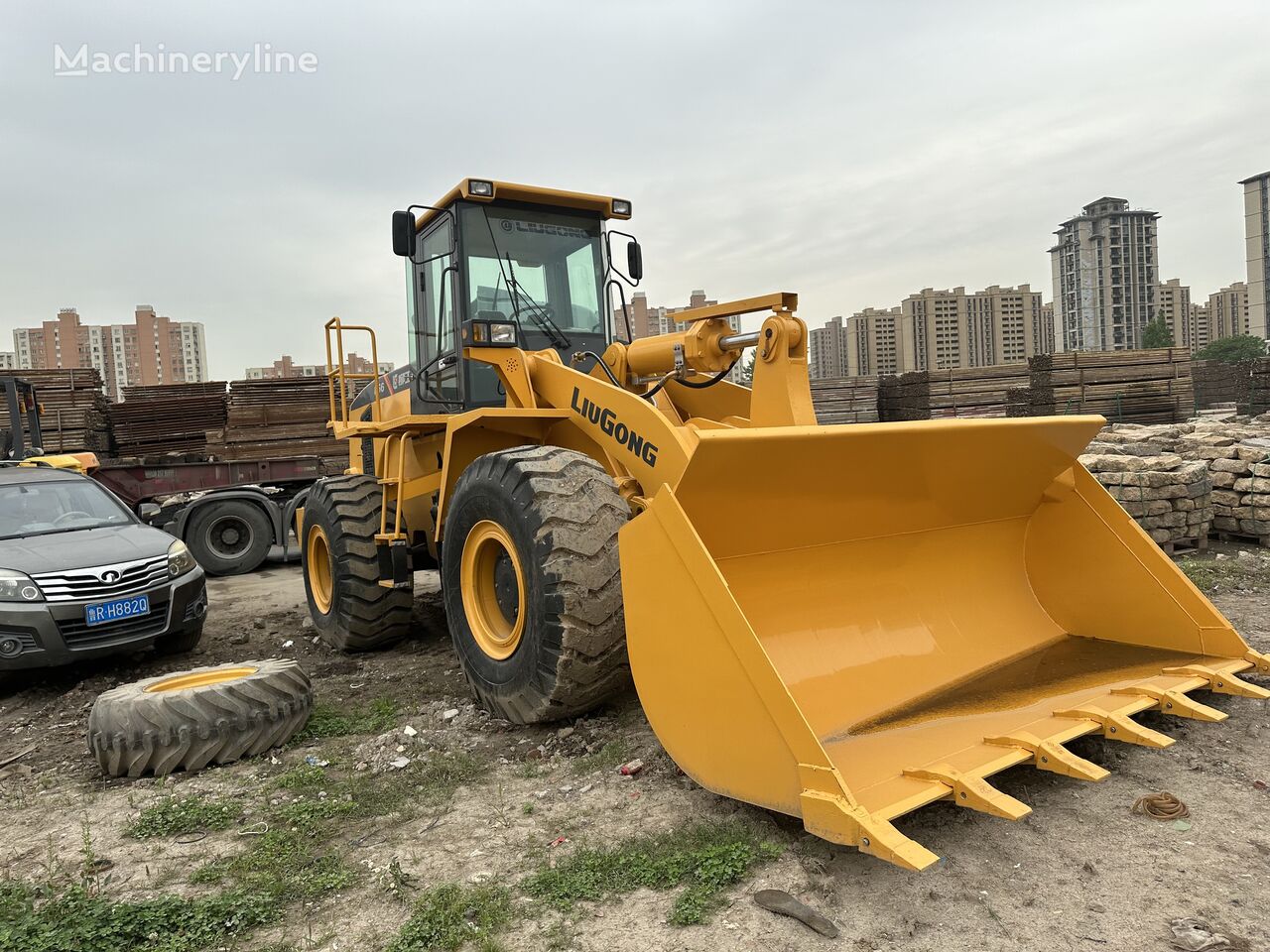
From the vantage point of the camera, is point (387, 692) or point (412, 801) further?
point (387, 692)

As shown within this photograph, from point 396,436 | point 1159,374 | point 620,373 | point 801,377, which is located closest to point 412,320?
point 396,436

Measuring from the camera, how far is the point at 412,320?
247 inches

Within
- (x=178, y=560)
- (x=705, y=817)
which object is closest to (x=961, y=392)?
(x=178, y=560)

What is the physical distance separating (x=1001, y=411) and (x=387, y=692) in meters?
18.0

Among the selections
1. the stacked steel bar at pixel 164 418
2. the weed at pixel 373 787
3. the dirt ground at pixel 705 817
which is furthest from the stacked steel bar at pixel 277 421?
the weed at pixel 373 787

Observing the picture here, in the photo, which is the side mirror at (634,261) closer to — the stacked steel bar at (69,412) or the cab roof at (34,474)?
the cab roof at (34,474)

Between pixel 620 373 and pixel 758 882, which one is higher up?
pixel 620 373

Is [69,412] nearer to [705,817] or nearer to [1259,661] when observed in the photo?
[705,817]

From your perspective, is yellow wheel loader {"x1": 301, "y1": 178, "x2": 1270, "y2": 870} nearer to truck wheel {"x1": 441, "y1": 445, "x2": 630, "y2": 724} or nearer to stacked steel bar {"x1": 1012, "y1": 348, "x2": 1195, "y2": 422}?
truck wheel {"x1": 441, "y1": 445, "x2": 630, "y2": 724}

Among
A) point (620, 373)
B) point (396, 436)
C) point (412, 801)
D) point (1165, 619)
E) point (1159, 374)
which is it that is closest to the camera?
point (412, 801)

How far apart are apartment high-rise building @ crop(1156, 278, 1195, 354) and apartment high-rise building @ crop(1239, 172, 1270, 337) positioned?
16.7ft

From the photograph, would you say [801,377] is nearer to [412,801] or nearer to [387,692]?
[412,801]

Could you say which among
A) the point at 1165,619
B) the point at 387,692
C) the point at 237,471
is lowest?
the point at 387,692

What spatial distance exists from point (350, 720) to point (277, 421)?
11.5 meters
